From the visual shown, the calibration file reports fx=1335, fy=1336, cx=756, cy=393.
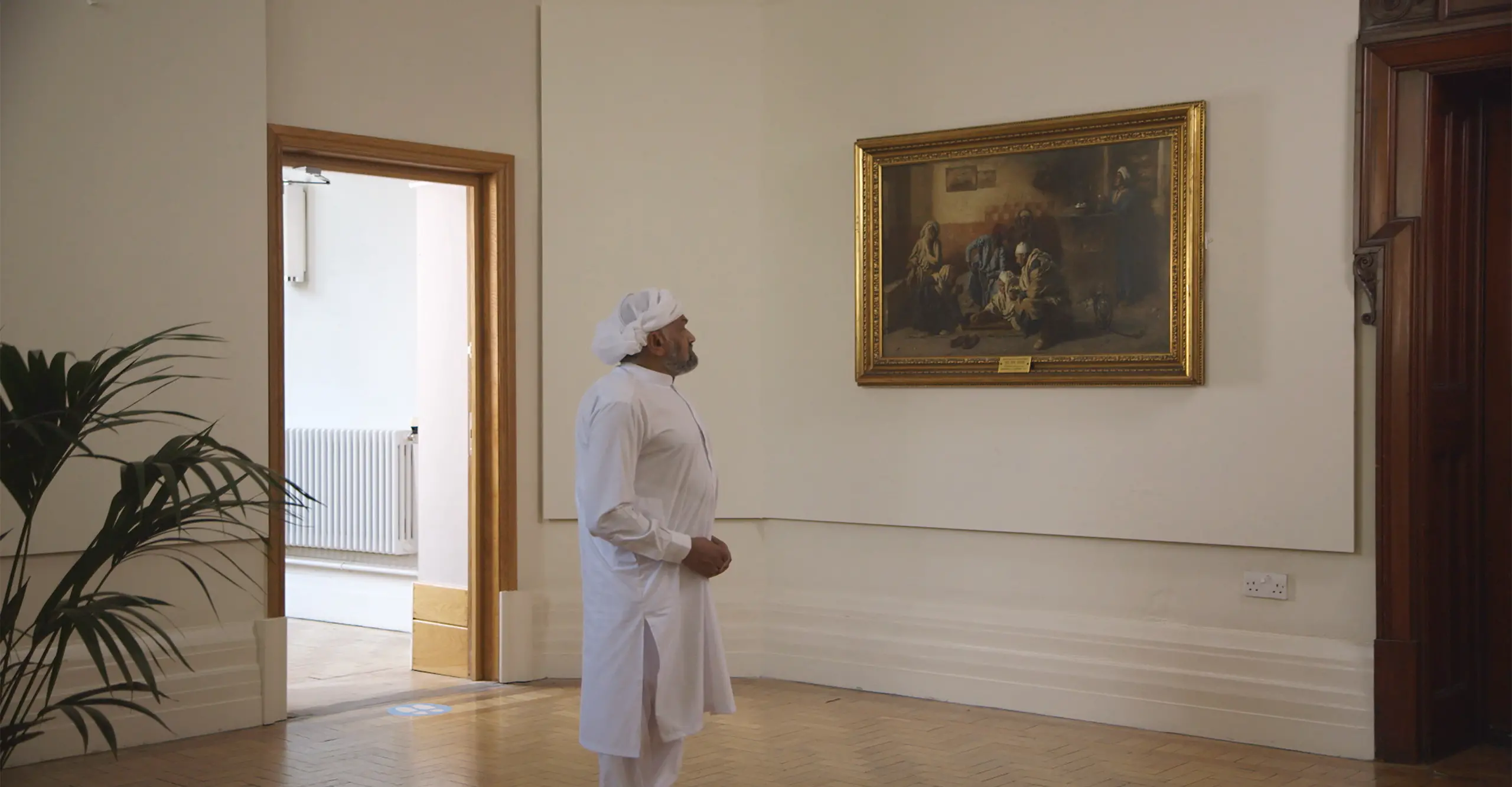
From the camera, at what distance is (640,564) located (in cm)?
383

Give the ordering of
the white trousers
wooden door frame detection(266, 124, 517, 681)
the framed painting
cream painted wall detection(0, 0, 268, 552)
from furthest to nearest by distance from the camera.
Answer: wooden door frame detection(266, 124, 517, 681) → the framed painting → cream painted wall detection(0, 0, 268, 552) → the white trousers

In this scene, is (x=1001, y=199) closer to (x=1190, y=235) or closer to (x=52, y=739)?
(x=1190, y=235)

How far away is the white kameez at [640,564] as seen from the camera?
3748 mm

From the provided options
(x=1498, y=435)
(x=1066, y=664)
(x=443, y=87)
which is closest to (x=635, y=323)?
(x=1066, y=664)

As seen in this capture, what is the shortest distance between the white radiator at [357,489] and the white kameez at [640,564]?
4.97m

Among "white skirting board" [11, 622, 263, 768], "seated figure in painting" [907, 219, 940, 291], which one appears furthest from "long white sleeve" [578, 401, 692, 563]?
"seated figure in painting" [907, 219, 940, 291]

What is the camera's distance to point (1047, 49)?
6.09 m

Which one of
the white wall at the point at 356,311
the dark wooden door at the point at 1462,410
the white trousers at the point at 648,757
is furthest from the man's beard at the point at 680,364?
the white wall at the point at 356,311

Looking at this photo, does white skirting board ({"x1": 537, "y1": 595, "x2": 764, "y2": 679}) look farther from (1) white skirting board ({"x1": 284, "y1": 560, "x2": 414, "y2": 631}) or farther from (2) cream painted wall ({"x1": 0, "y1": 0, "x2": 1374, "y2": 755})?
(1) white skirting board ({"x1": 284, "y1": 560, "x2": 414, "y2": 631})

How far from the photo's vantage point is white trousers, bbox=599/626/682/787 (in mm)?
3832

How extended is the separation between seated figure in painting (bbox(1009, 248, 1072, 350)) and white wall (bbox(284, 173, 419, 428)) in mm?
4366

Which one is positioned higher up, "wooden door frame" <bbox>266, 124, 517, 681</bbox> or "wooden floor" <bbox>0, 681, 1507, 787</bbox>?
"wooden door frame" <bbox>266, 124, 517, 681</bbox>

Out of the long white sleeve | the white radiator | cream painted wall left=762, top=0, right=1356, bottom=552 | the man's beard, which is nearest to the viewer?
the long white sleeve

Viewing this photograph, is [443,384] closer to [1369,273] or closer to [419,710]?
[419,710]
